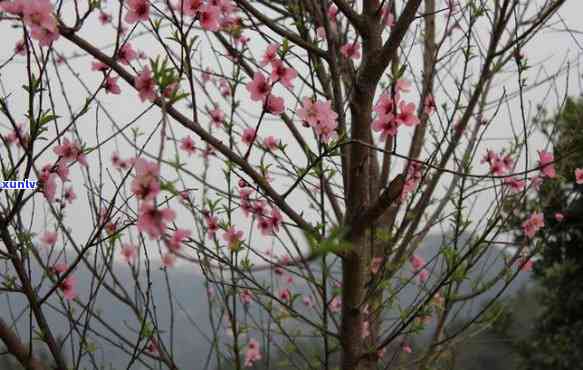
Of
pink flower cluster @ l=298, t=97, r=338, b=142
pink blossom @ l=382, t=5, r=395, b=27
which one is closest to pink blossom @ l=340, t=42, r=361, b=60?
pink blossom @ l=382, t=5, r=395, b=27

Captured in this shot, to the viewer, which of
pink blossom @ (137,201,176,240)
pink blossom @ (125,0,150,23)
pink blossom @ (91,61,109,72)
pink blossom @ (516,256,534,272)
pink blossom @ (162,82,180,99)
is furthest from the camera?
pink blossom @ (516,256,534,272)

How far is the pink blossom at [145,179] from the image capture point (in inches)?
30.7

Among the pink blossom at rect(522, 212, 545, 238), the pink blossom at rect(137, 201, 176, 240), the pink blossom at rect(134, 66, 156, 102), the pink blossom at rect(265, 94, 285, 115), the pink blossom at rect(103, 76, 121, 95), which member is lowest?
the pink blossom at rect(137, 201, 176, 240)

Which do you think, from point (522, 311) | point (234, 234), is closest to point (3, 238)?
point (234, 234)

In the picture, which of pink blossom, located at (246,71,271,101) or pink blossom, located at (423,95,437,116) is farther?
pink blossom, located at (423,95,437,116)

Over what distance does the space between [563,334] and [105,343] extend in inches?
249

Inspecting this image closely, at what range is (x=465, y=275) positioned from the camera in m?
1.93

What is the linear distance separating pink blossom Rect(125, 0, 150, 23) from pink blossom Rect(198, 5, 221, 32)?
168 mm

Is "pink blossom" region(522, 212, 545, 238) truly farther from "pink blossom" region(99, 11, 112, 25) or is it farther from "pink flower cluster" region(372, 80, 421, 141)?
"pink blossom" region(99, 11, 112, 25)

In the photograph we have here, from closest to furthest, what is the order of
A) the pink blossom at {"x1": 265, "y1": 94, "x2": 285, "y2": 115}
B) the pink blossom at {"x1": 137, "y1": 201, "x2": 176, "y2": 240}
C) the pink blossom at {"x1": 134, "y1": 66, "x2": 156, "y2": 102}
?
the pink blossom at {"x1": 137, "y1": 201, "x2": 176, "y2": 240}, the pink blossom at {"x1": 134, "y1": 66, "x2": 156, "y2": 102}, the pink blossom at {"x1": 265, "y1": 94, "x2": 285, "y2": 115}

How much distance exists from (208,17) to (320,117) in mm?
493

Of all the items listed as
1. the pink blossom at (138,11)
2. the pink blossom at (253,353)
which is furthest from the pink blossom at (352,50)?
the pink blossom at (253,353)

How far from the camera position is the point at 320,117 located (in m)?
1.45

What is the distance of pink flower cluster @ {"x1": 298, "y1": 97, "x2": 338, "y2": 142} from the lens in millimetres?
1429
